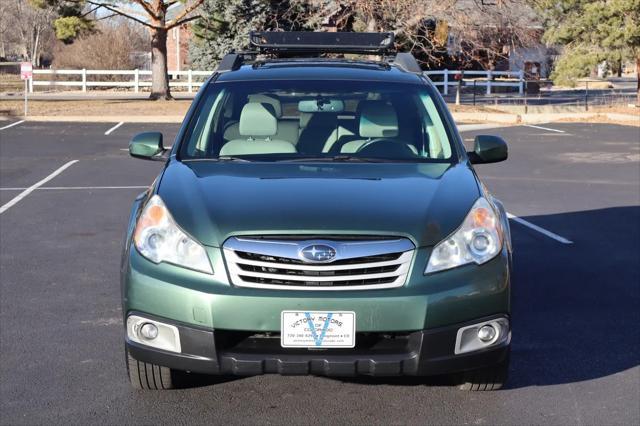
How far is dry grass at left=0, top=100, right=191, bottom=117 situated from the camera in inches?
1282

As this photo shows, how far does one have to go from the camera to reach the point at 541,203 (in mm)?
12602

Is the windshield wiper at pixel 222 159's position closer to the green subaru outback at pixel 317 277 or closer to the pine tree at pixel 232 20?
the green subaru outback at pixel 317 277

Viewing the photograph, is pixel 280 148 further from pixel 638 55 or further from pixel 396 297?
pixel 638 55

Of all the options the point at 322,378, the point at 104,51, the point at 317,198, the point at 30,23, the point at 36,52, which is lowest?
the point at 322,378

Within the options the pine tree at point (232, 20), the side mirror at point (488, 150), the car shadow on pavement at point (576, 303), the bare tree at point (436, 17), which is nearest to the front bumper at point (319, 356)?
the car shadow on pavement at point (576, 303)

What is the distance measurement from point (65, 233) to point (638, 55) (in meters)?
27.3

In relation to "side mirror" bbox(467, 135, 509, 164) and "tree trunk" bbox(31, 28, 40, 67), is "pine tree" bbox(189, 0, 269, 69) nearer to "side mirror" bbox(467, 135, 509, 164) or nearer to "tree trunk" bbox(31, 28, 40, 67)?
"tree trunk" bbox(31, 28, 40, 67)

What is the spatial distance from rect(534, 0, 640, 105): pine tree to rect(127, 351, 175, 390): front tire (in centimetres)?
2880

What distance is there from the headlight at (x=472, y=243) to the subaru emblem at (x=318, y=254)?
1.40 ft

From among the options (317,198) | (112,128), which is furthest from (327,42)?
(112,128)

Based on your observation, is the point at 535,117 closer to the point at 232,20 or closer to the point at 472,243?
the point at 232,20

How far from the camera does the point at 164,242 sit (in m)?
4.58

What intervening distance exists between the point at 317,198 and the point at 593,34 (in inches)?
1211

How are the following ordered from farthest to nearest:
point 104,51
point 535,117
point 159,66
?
point 104,51, point 159,66, point 535,117
